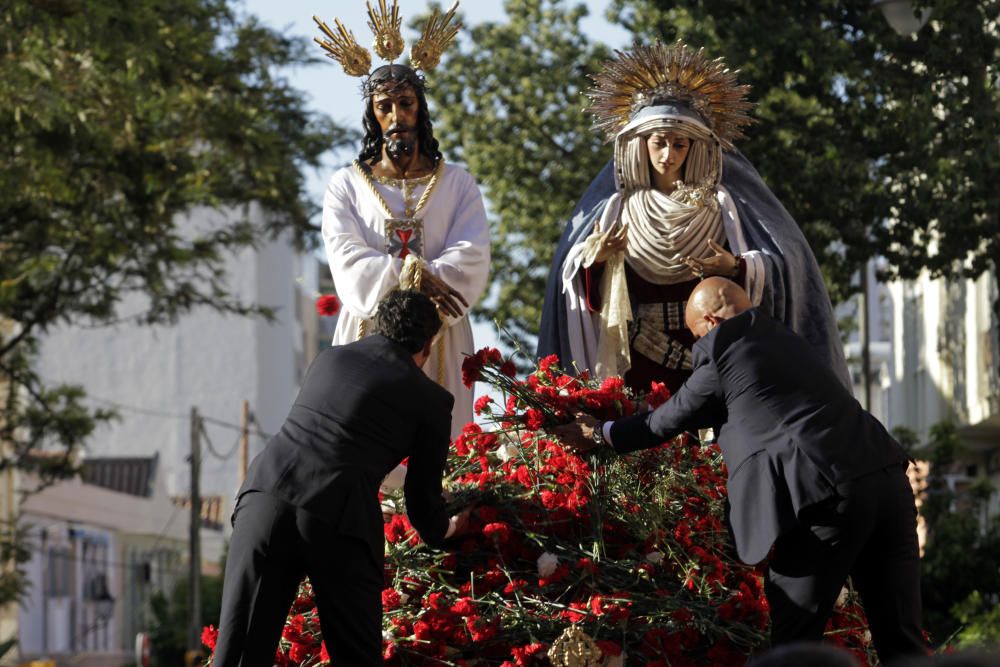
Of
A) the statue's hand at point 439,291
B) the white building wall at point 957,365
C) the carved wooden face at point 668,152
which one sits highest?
the white building wall at point 957,365

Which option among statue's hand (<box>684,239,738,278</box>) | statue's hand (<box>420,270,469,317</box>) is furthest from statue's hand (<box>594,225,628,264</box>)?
statue's hand (<box>420,270,469,317</box>)

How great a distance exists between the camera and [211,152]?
1952 cm

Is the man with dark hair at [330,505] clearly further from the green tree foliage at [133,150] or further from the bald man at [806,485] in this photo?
the green tree foliage at [133,150]

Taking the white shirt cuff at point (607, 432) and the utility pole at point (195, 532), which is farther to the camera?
the utility pole at point (195, 532)

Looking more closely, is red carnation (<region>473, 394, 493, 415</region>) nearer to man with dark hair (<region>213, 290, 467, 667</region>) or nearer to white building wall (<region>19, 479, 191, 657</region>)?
man with dark hair (<region>213, 290, 467, 667</region>)

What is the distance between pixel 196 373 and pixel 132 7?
48184mm

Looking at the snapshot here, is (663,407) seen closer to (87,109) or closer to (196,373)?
(87,109)

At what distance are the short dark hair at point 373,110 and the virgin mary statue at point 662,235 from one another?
77 cm

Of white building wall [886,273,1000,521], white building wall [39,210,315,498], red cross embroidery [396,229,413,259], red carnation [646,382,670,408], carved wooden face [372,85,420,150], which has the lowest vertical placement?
red carnation [646,382,670,408]

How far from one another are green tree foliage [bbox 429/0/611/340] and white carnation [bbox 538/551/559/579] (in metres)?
16.6

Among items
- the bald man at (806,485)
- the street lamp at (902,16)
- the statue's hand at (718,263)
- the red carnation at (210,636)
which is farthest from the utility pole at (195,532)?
the bald man at (806,485)

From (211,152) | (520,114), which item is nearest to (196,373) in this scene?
(520,114)

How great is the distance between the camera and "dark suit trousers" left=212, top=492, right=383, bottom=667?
255 inches

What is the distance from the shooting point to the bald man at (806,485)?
6.60 meters
